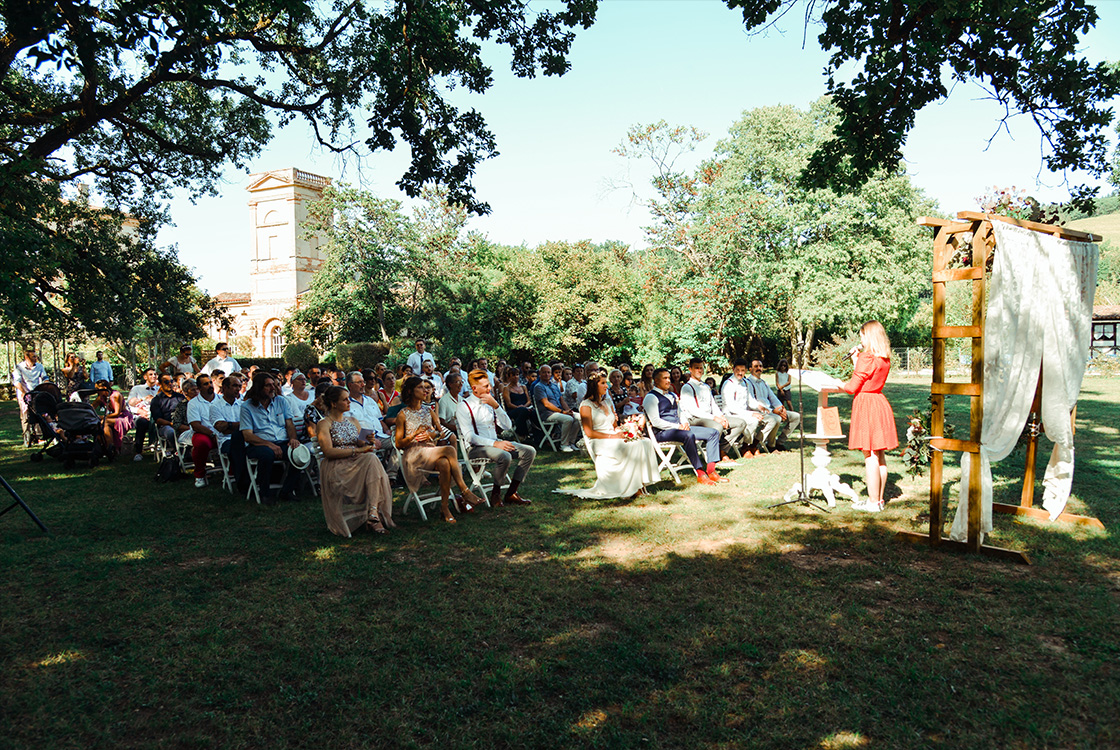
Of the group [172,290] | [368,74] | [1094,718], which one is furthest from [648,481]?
[172,290]

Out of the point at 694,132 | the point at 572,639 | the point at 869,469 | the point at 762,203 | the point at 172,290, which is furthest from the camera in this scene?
the point at 762,203

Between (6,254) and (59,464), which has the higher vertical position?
(6,254)

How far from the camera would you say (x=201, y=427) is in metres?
8.55

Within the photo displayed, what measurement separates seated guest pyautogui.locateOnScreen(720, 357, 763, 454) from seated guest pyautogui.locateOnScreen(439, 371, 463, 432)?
181 inches

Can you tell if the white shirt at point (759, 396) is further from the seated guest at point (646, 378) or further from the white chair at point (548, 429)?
the white chair at point (548, 429)

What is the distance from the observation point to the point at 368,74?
10.1 meters

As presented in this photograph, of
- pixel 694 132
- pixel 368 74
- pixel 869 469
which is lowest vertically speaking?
pixel 869 469

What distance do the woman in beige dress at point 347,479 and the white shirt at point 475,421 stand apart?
1.10 meters

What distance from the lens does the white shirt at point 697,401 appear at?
29.4 feet

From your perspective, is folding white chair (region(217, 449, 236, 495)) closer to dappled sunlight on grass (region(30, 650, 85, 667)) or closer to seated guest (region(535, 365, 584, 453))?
dappled sunlight on grass (region(30, 650, 85, 667))

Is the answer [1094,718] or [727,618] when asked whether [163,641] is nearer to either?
[727,618]

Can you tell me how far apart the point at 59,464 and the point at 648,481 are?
9399 millimetres

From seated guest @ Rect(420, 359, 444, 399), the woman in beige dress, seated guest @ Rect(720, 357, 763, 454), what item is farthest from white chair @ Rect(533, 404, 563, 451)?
the woman in beige dress

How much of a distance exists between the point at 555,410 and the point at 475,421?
12.8 feet
